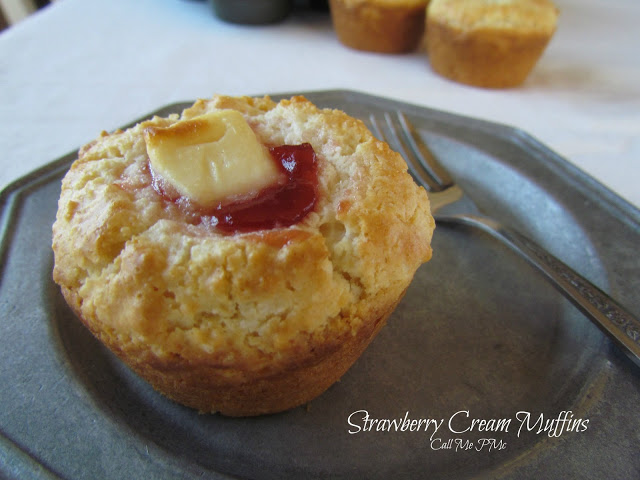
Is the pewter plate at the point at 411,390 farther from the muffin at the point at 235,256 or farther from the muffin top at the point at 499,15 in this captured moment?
the muffin top at the point at 499,15

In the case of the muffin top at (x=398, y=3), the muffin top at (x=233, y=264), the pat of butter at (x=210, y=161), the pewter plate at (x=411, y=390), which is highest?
the pat of butter at (x=210, y=161)

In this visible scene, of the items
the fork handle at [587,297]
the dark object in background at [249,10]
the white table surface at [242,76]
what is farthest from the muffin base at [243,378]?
the dark object in background at [249,10]

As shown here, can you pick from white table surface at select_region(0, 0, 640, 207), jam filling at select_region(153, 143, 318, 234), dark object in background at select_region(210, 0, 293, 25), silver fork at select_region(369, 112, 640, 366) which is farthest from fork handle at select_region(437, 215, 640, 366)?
dark object in background at select_region(210, 0, 293, 25)

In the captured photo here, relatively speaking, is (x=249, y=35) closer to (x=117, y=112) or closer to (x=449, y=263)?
(x=117, y=112)

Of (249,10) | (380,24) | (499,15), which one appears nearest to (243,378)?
(499,15)

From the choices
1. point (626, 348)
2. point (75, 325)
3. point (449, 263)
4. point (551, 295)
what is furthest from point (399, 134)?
point (75, 325)

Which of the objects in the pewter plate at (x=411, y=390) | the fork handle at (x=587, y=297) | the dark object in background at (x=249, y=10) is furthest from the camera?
the dark object in background at (x=249, y=10)

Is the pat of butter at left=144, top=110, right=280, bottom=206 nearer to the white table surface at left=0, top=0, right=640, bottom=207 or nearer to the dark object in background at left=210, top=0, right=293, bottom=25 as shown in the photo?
the white table surface at left=0, top=0, right=640, bottom=207
